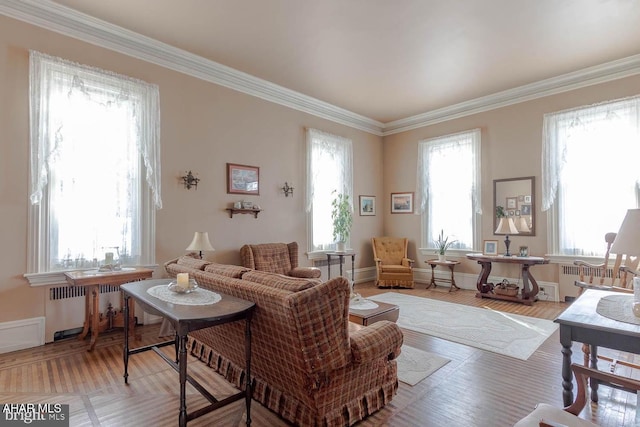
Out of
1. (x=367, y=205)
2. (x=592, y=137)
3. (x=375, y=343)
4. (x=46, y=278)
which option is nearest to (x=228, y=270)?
(x=375, y=343)

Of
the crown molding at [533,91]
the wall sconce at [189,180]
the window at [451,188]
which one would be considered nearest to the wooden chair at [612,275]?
the window at [451,188]

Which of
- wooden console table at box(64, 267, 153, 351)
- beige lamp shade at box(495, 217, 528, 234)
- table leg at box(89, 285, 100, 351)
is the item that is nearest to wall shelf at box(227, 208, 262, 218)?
wooden console table at box(64, 267, 153, 351)

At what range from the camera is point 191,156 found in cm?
491

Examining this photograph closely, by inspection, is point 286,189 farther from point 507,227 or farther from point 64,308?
point 507,227

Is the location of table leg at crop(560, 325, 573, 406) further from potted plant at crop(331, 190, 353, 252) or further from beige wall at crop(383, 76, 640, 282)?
potted plant at crop(331, 190, 353, 252)

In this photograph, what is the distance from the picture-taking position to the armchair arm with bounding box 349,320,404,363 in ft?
7.16

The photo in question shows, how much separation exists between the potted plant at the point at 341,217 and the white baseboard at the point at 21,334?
469cm

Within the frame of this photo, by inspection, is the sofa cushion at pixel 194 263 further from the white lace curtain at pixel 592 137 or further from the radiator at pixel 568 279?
the radiator at pixel 568 279

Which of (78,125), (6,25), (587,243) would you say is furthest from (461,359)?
(6,25)

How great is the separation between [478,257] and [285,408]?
4.95 metres

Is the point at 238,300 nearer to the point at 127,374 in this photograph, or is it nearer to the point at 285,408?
the point at 285,408

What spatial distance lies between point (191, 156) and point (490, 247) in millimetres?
5588

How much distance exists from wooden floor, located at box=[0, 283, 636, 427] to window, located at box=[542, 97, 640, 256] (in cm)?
262

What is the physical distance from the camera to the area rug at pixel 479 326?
12.4 feet
